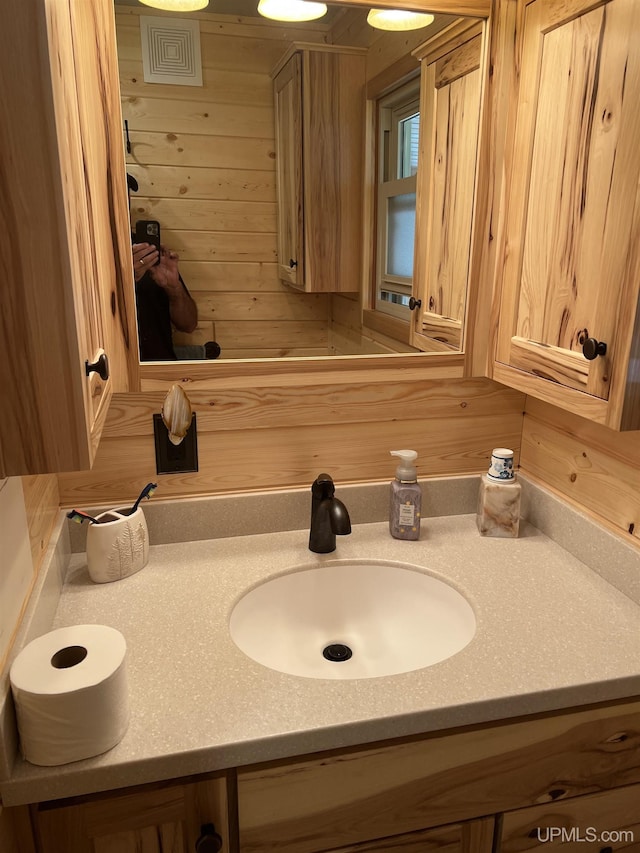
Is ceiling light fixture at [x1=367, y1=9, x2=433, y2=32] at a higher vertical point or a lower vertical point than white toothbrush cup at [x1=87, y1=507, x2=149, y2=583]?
higher

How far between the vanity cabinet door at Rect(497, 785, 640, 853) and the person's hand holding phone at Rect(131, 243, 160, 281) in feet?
3.60

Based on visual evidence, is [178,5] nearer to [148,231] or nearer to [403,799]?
[148,231]

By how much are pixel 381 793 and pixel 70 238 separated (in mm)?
824

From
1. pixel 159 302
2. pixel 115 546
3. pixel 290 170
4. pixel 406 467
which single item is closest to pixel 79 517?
pixel 115 546

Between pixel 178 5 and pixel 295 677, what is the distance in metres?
1.13

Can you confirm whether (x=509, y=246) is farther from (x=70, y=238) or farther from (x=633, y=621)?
(x=70, y=238)

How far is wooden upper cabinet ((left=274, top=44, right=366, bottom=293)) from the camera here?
1118mm

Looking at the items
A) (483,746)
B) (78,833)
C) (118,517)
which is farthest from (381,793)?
(118,517)

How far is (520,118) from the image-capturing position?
1099 millimetres

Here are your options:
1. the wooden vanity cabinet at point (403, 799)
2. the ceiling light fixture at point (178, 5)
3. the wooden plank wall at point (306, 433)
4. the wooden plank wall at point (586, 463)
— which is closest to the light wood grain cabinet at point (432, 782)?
the wooden vanity cabinet at point (403, 799)

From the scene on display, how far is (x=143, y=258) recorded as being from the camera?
3.64 ft
